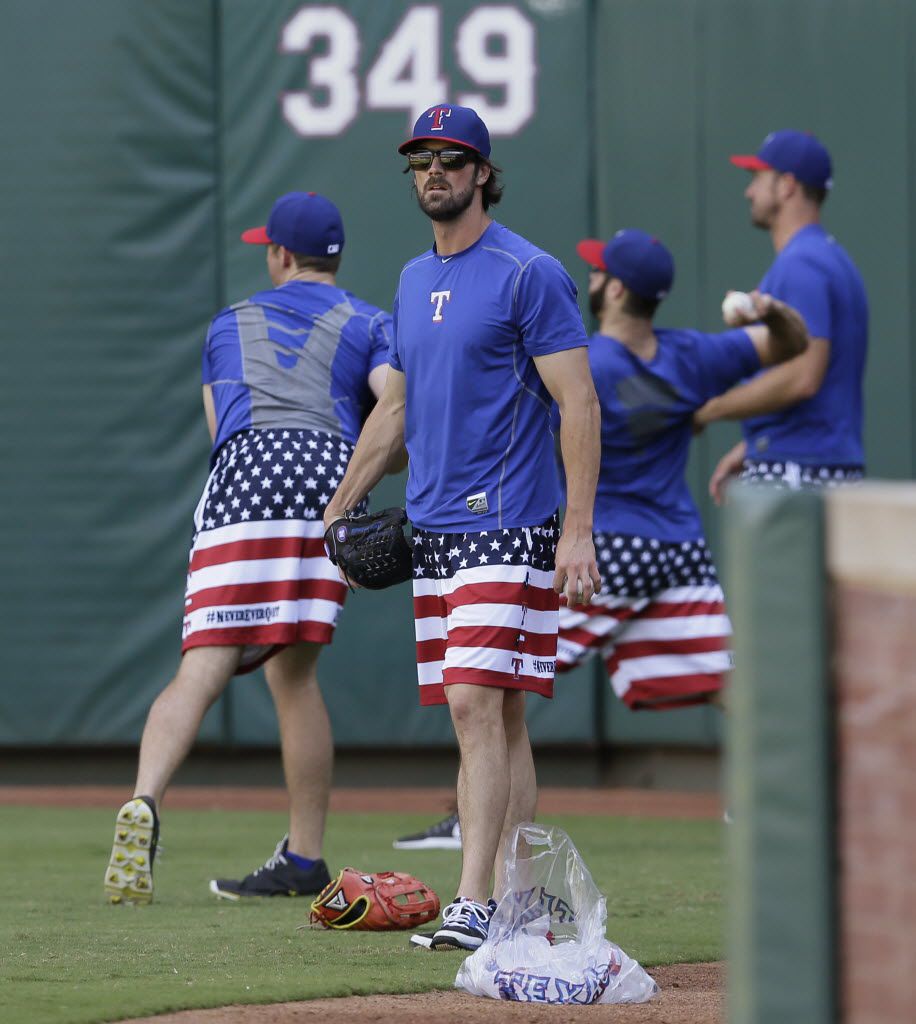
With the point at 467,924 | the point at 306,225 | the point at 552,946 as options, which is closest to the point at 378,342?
the point at 306,225

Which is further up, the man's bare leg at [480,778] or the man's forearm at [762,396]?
the man's forearm at [762,396]

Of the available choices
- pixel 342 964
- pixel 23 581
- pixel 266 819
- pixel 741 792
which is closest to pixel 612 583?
pixel 266 819

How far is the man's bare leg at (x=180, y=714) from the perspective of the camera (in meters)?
5.47

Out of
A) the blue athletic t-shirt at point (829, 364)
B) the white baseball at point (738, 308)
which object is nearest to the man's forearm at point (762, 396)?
the blue athletic t-shirt at point (829, 364)

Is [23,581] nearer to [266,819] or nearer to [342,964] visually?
[266,819]

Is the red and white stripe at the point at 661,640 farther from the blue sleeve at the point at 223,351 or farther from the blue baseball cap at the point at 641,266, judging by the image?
the blue sleeve at the point at 223,351

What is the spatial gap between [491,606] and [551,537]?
0.84 ft

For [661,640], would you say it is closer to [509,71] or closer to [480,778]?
[480,778]

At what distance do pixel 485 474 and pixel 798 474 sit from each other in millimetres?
2559

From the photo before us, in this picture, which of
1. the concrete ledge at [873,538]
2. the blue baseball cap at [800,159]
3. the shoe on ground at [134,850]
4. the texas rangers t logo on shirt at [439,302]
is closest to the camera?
the concrete ledge at [873,538]

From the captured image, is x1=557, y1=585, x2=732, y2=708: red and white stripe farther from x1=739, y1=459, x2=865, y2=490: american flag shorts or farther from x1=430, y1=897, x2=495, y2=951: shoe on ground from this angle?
x1=430, y1=897, x2=495, y2=951: shoe on ground

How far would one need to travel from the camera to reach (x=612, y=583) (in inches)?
267

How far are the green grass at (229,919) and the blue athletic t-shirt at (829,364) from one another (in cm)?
145

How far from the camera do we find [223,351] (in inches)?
237
